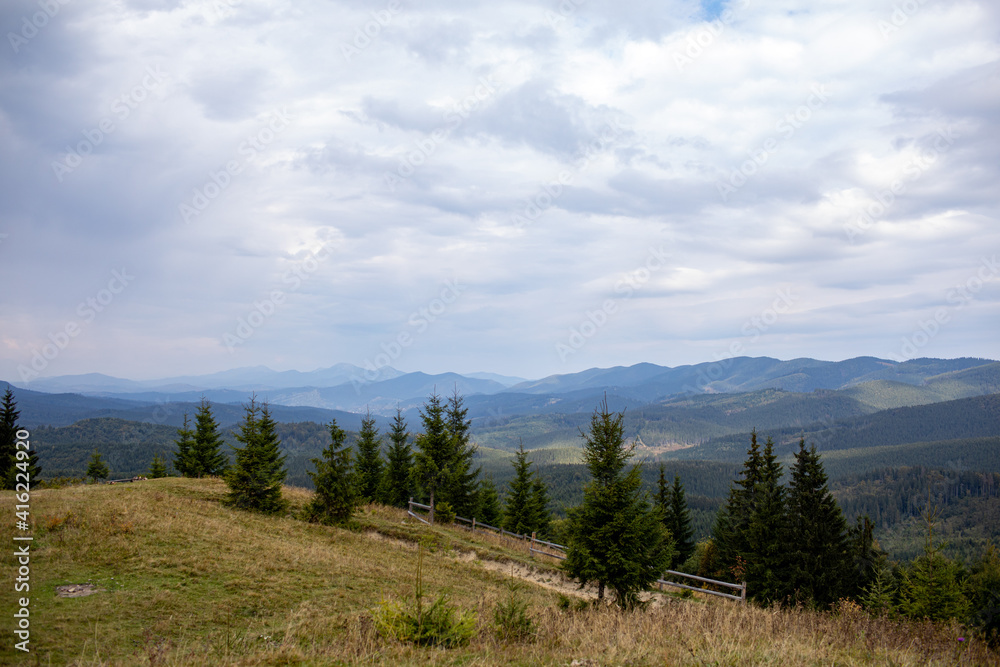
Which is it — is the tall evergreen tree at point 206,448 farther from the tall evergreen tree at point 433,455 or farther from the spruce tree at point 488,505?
the spruce tree at point 488,505

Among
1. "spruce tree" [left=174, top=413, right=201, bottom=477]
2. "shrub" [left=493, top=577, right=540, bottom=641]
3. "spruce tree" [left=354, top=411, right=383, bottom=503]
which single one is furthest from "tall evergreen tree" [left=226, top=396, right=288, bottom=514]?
"spruce tree" [left=174, top=413, right=201, bottom=477]

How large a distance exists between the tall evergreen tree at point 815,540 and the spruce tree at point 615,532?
69.1 feet

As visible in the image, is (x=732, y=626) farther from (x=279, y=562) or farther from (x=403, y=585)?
(x=279, y=562)

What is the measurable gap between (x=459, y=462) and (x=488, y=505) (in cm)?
1406

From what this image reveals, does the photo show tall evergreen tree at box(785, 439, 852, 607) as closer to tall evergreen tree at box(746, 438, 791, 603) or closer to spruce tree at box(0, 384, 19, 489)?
tall evergreen tree at box(746, 438, 791, 603)

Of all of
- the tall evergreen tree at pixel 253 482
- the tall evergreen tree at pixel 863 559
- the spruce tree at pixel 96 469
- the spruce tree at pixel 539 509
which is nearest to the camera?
the tall evergreen tree at pixel 253 482

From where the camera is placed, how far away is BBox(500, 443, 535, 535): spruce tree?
151ft

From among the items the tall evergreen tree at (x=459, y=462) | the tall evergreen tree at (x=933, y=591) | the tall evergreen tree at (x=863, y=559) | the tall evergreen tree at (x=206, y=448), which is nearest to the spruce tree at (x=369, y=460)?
the tall evergreen tree at (x=459, y=462)

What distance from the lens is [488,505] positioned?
48531 mm

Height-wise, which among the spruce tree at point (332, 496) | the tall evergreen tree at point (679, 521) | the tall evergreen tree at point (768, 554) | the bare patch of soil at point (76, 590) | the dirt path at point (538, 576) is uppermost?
the bare patch of soil at point (76, 590)

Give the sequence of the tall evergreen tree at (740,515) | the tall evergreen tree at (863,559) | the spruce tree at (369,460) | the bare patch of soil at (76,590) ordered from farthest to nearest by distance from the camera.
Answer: the spruce tree at (369,460), the tall evergreen tree at (740,515), the tall evergreen tree at (863,559), the bare patch of soil at (76,590)

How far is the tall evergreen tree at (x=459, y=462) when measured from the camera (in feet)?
118

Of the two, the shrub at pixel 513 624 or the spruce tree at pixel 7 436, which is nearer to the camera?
the shrub at pixel 513 624

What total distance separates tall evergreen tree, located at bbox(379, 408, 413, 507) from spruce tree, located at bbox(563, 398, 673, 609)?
98.2 feet
